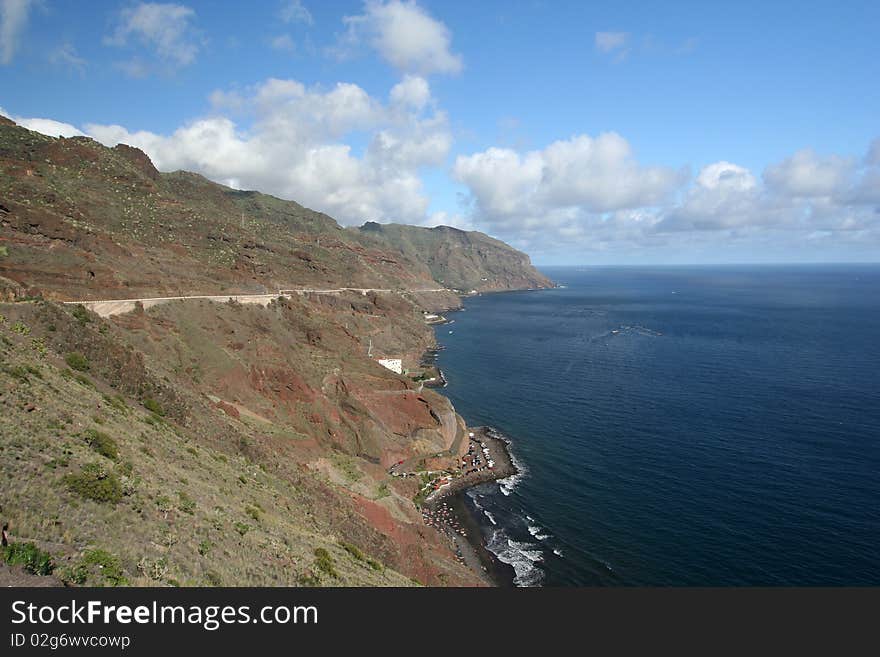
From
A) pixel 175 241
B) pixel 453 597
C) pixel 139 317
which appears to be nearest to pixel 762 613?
pixel 453 597

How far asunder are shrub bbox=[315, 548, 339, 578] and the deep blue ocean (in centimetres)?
2600

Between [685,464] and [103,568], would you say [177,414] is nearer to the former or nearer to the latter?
[103,568]

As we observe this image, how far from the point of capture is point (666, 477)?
60781 mm

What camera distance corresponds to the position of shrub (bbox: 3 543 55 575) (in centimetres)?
1323

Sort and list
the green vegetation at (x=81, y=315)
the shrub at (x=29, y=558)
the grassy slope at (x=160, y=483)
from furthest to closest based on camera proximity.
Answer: the green vegetation at (x=81, y=315)
the grassy slope at (x=160, y=483)
the shrub at (x=29, y=558)

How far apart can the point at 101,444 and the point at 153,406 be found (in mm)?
12494

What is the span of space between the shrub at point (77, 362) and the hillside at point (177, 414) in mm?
95

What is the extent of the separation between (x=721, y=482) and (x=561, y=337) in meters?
100

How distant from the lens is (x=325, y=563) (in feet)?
81.6

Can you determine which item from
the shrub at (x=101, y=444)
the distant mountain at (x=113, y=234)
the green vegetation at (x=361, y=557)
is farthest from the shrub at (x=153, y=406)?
the distant mountain at (x=113, y=234)

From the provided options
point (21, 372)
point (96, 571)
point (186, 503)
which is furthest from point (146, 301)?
point (96, 571)

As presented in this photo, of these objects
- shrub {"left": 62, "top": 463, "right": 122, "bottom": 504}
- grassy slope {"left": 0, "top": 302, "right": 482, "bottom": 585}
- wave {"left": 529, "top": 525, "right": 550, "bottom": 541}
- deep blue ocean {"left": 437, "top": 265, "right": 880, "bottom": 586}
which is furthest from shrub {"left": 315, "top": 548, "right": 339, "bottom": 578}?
wave {"left": 529, "top": 525, "right": 550, "bottom": 541}

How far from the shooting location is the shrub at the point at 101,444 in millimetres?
21828

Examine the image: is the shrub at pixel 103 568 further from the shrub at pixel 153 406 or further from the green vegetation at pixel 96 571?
the shrub at pixel 153 406
